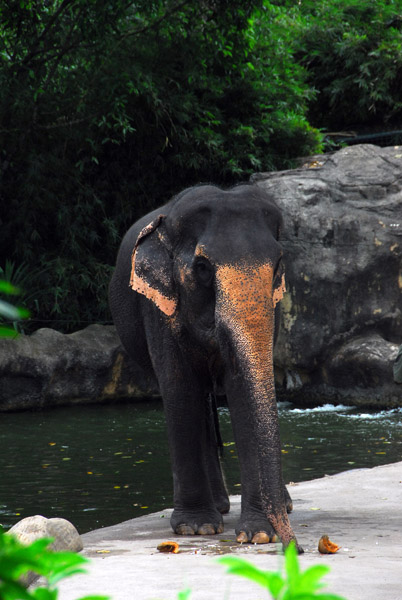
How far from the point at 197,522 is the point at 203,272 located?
1354 millimetres

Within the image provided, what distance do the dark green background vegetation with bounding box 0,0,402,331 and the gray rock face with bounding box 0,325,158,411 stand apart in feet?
3.87

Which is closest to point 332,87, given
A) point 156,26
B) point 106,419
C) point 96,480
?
point 156,26

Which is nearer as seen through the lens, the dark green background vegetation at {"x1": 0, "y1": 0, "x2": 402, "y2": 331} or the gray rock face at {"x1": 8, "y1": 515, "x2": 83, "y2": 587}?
Result: the gray rock face at {"x1": 8, "y1": 515, "x2": 83, "y2": 587}

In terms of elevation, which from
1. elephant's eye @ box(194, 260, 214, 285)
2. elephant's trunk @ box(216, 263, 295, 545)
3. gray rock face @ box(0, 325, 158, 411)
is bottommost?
gray rock face @ box(0, 325, 158, 411)

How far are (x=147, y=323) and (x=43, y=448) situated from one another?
4.58 meters

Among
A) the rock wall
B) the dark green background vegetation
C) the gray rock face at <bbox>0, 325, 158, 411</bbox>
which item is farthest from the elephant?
the dark green background vegetation

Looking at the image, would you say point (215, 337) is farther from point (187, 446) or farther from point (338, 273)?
point (338, 273)

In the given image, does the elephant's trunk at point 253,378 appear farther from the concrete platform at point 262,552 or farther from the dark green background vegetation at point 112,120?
the dark green background vegetation at point 112,120

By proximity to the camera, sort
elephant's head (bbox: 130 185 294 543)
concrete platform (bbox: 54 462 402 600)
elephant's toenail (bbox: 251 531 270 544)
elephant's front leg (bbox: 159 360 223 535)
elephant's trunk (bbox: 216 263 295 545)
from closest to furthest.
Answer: concrete platform (bbox: 54 462 402 600) → elephant's trunk (bbox: 216 263 295 545) → elephant's head (bbox: 130 185 294 543) → elephant's toenail (bbox: 251 531 270 544) → elephant's front leg (bbox: 159 360 223 535)

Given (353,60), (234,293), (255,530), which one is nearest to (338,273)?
(353,60)

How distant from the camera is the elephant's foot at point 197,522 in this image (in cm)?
504

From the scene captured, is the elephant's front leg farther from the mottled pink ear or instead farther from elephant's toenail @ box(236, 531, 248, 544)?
the mottled pink ear

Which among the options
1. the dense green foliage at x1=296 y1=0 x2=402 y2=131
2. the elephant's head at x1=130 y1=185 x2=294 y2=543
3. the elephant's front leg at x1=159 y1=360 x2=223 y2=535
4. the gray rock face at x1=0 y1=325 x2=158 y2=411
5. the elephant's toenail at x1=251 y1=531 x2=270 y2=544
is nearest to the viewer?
the elephant's head at x1=130 y1=185 x2=294 y2=543

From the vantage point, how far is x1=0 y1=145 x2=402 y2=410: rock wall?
13266mm
